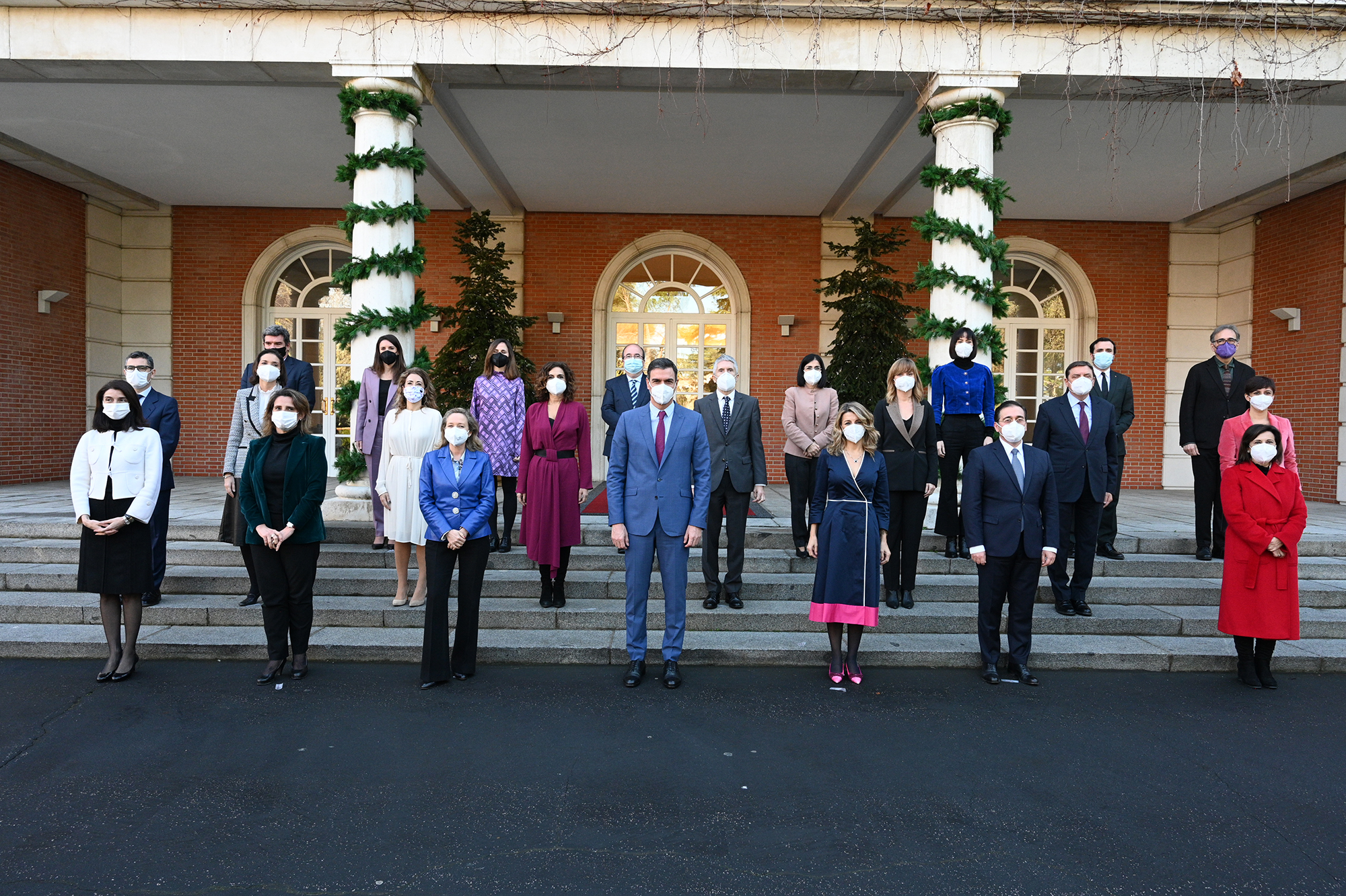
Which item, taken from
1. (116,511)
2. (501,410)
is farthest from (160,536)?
(501,410)

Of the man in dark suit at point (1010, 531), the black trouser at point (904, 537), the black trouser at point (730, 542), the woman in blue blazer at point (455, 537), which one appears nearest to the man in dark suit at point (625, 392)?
the black trouser at point (730, 542)

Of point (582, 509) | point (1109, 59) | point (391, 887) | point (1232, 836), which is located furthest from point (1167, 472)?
point (391, 887)

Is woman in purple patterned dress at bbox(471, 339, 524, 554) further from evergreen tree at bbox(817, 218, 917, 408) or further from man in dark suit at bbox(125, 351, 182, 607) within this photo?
evergreen tree at bbox(817, 218, 917, 408)

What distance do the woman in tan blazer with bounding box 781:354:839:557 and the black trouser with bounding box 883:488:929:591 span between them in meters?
0.77

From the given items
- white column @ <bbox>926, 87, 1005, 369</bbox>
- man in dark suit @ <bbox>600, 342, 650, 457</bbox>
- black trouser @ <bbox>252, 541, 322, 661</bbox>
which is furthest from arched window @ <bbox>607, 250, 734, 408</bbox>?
black trouser @ <bbox>252, 541, 322, 661</bbox>

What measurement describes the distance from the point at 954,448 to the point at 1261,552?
2097 millimetres

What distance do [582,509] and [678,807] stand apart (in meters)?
5.38

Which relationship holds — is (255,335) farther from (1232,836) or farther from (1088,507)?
(1232,836)

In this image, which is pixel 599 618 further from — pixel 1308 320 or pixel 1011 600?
pixel 1308 320

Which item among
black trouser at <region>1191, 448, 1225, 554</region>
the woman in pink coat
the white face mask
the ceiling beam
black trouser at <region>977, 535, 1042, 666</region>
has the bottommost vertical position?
black trouser at <region>977, 535, 1042, 666</region>

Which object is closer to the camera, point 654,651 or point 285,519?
point 285,519

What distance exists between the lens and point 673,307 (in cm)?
1272

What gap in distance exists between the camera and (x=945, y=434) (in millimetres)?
6172

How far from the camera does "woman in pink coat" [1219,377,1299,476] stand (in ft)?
17.8
